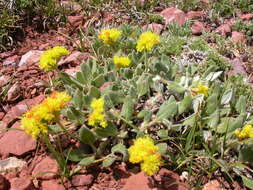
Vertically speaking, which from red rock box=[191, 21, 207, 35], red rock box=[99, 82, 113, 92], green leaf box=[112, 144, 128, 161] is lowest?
green leaf box=[112, 144, 128, 161]

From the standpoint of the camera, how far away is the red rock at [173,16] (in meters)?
5.03

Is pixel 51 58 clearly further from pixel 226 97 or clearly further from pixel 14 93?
pixel 226 97

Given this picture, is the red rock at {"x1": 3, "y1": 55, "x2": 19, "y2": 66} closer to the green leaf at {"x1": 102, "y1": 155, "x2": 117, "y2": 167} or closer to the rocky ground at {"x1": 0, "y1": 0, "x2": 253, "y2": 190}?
the rocky ground at {"x1": 0, "y1": 0, "x2": 253, "y2": 190}

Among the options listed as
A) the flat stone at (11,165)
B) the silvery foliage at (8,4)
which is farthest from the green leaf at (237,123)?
the silvery foliage at (8,4)

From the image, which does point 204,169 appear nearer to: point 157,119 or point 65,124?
point 157,119

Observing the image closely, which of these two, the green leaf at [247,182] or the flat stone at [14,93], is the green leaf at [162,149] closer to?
the green leaf at [247,182]

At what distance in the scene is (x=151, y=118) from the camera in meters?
3.21

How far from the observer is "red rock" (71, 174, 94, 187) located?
285cm

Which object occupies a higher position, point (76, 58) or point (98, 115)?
point (98, 115)

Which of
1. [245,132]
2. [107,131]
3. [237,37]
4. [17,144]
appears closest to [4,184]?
[17,144]

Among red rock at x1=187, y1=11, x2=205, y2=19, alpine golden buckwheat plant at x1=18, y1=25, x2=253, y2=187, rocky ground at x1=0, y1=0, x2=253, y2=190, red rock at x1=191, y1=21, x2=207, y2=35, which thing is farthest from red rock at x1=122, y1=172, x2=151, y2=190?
red rock at x1=187, y1=11, x2=205, y2=19

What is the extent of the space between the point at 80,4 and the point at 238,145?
3.01 m

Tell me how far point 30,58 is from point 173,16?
1971 mm

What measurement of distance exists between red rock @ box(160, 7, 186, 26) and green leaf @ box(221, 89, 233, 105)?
74.9 inches
